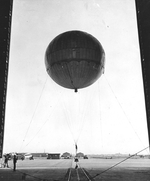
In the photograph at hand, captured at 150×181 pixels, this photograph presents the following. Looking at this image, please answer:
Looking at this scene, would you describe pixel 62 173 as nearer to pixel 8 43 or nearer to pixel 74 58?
pixel 74 58

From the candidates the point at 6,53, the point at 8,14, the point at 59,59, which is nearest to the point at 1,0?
the point at 8,14

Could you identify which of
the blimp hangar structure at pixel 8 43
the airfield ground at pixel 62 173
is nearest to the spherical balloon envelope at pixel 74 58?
the blimp hangar structure at pixel 8 43

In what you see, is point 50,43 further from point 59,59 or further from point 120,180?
point 120,180

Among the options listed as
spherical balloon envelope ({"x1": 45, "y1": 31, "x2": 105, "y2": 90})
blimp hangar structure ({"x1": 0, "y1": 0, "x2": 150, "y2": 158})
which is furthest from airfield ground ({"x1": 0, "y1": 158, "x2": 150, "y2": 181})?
spherical balloon envelope ({"x1": 45, "y1": 31, "x2": 105, "y2": 90})

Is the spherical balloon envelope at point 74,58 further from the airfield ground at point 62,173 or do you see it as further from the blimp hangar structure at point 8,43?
the airfield ground at point 62,173

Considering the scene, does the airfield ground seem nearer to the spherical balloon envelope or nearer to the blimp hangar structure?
the blimp hangar structure

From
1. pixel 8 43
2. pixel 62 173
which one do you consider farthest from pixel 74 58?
pixel 62 173
